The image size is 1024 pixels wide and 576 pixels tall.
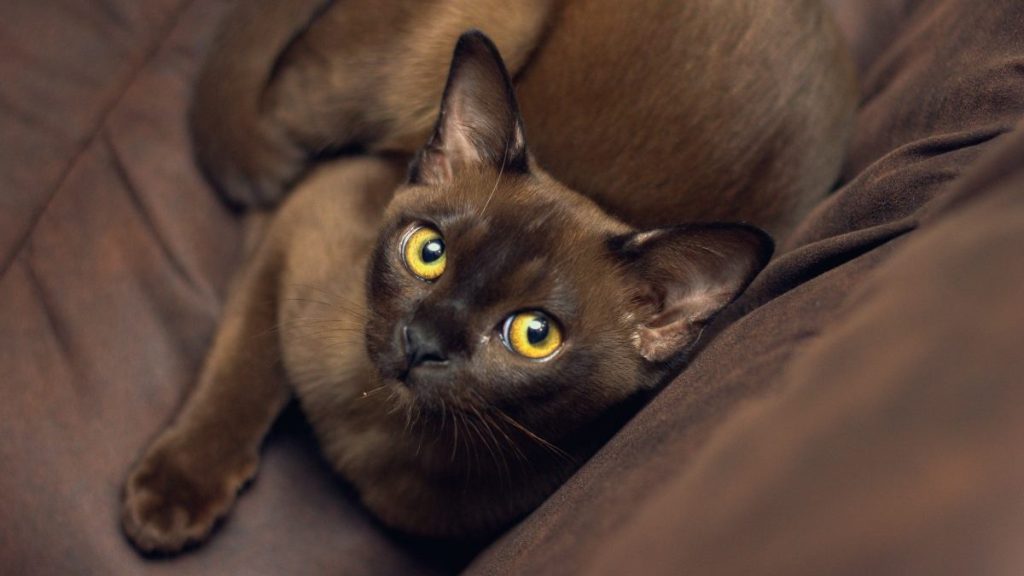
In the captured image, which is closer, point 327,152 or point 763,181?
point 763,181

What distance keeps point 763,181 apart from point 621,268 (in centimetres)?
30

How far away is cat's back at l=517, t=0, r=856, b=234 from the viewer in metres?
1.20

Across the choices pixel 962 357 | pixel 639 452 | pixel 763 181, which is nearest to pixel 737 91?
pixel 763 181

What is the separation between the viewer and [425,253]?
104 centimetres

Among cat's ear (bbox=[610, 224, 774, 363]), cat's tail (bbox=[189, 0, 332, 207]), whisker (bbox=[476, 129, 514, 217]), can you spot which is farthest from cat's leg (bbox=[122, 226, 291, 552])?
cat's ear (bbox=[610, 224, 774, 363])

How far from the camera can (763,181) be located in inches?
48.3

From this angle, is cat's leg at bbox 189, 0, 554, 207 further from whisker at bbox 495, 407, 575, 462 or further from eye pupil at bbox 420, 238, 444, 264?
whisker at bbox 495, 407, 575, 462

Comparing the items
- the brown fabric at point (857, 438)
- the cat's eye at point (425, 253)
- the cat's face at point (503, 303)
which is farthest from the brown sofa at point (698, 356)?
the cat's eye at point (425, 253)

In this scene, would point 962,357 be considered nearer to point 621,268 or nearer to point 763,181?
point 621,268

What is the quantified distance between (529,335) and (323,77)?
22.4 inches

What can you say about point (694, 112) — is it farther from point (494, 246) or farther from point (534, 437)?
point (534, 437)

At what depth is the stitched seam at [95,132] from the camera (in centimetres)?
124

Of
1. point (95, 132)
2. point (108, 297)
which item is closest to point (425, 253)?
point (108, 297)

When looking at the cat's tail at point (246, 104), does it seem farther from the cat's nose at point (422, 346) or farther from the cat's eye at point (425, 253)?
the cat's nose at point (422, 346)
